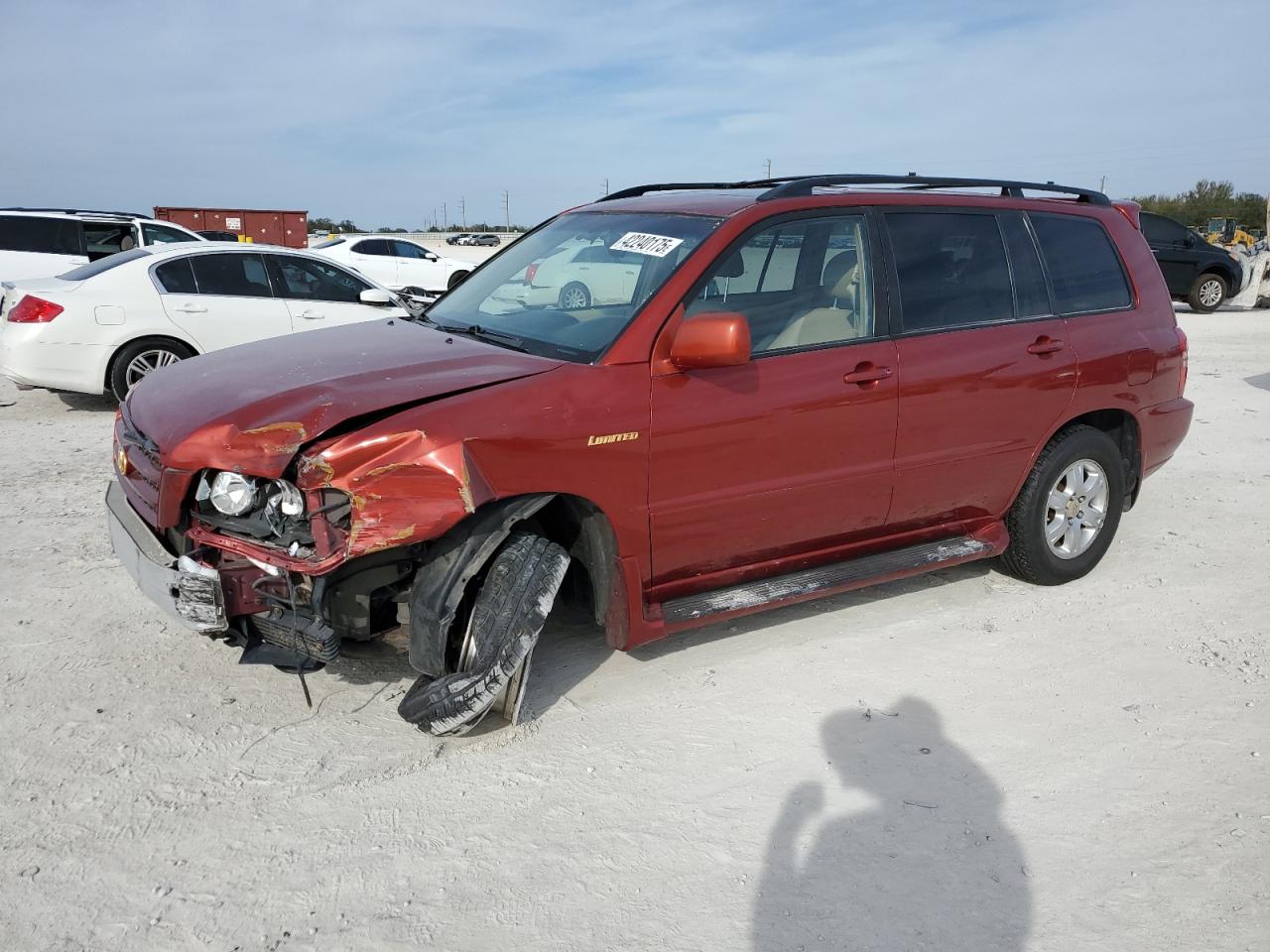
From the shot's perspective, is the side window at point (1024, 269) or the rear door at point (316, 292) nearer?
the side window at point (1024, 269)

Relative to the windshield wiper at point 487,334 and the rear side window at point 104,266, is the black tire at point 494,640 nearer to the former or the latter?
the windshield wiper at point 487,334

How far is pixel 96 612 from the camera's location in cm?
453

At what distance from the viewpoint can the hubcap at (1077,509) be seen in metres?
5.00

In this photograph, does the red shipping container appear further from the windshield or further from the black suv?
the windshield

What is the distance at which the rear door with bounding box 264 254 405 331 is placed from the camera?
9.37 m

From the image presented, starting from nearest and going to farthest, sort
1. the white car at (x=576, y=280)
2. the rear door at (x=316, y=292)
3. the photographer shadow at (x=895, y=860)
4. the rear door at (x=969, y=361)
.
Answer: the photographer shadow at (x=895, y=860)
the white car at (x=576, y=280)
the rear door at (x=969, y=361)
the rear door at (x=316, y=292)

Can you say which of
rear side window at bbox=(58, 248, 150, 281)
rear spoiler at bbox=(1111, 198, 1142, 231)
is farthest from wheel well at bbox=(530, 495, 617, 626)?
rear side window at bbox=(58, 248, 150, 281)

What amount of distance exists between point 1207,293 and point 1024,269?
55.1ft

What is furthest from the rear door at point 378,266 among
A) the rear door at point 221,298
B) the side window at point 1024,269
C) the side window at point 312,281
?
the side window at point 1024,269

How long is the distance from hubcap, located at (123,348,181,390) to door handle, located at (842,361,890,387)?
659 centimetres

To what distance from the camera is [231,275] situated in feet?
30.0

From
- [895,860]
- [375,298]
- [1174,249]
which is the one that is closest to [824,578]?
[895,860]

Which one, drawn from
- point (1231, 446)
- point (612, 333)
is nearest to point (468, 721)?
point (612, 333)

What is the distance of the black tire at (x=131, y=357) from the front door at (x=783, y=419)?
6.13 meters
